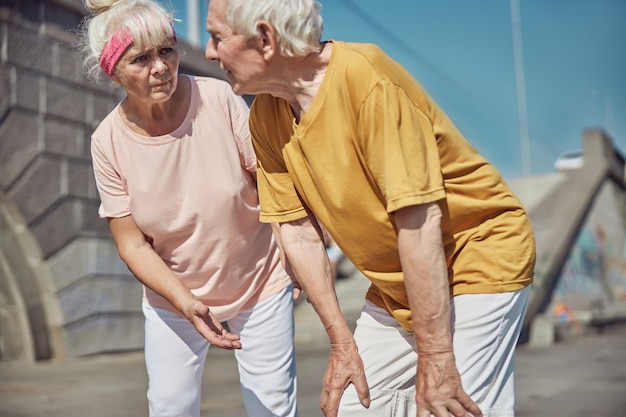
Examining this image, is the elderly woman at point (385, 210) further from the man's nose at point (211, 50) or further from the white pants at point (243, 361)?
the white pants at point (243, 361)

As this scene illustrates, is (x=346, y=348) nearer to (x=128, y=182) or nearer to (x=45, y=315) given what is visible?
(x=128, y=182)

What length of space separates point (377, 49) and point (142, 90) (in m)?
0.90

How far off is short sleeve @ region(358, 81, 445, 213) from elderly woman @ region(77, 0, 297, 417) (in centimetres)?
84

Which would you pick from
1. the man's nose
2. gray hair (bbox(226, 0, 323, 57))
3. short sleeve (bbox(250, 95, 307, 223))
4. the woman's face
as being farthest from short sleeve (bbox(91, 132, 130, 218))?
gray hair (bbox(226, 0, 323, 57))

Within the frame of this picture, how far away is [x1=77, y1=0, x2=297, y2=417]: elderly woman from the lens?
2.53 m

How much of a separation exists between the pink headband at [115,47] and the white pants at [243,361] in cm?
83

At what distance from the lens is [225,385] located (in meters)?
5.97

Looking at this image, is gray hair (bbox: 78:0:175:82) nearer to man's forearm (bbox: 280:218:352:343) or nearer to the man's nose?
the man's nose

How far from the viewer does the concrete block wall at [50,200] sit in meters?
6.51

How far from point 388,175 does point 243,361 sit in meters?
1.19

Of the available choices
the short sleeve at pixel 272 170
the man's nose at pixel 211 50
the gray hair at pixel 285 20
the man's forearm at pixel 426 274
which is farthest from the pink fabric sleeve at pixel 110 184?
the man's forearm at pixel 426 274

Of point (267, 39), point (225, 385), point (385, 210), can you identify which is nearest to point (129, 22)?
point (267, 39)

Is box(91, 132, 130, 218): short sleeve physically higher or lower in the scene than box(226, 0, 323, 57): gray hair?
lower

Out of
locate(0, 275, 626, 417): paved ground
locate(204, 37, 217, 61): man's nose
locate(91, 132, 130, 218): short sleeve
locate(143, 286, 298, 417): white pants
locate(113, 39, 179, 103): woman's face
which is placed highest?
locate(204, 37, 217, 61): man's nose
